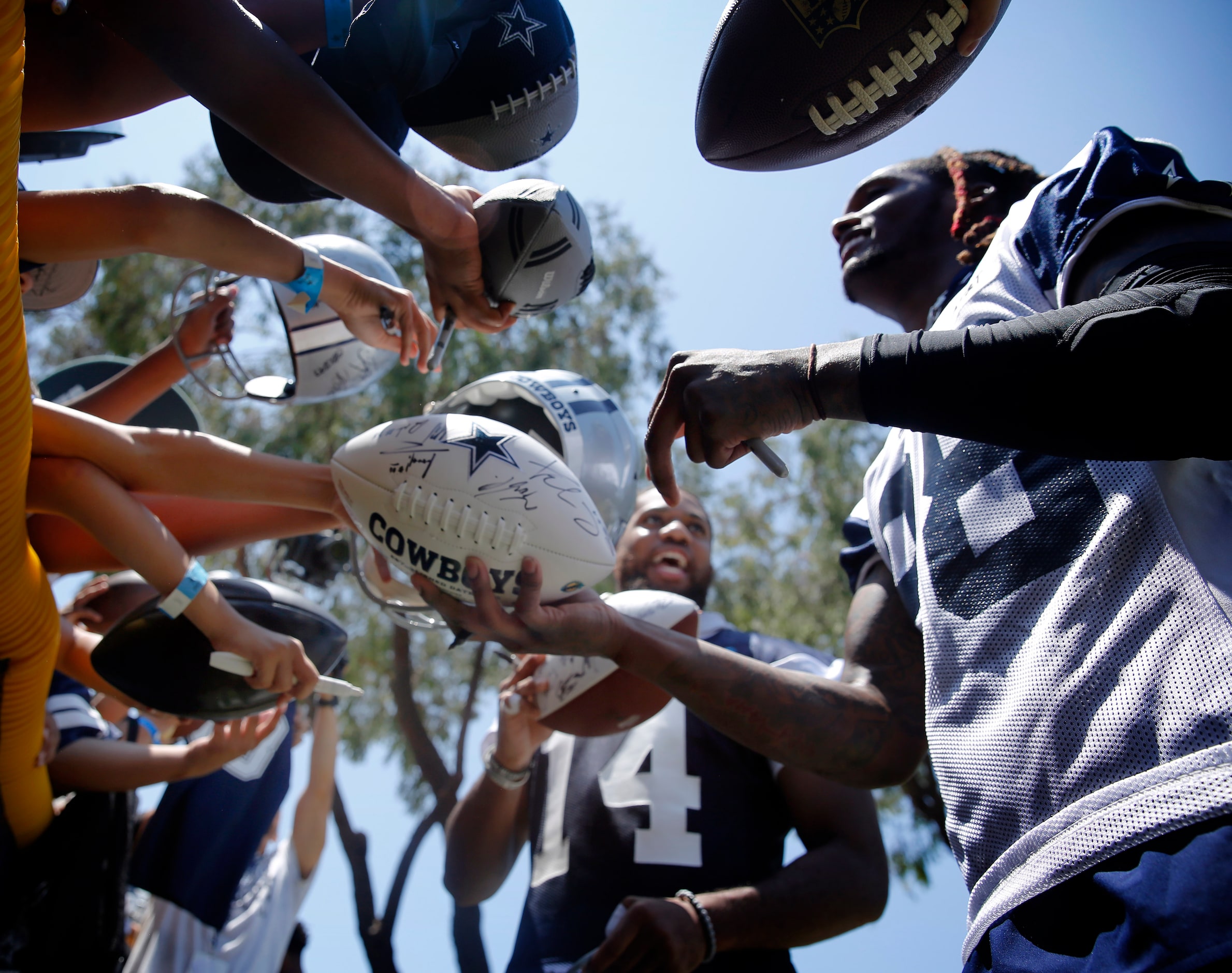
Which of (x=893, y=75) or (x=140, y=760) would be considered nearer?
(x=893, y=75)

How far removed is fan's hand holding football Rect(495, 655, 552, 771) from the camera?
2631mm

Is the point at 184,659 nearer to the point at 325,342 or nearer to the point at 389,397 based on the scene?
the point at 325,342

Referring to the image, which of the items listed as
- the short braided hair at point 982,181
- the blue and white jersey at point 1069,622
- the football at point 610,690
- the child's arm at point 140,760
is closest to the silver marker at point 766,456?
the blue and white jersey at point 1069,622

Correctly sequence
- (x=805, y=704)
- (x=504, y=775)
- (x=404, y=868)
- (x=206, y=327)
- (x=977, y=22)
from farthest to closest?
1. (x=404, y=868)
2. (x=206, y=327)
3. (x=504, y=775)
4. (x=805, y=704)
5. (x=977, y=22)

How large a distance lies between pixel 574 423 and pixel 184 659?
1260 millimetres

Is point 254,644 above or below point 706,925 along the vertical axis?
above

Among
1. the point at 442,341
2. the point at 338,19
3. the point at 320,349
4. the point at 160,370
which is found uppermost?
the point at 338,19

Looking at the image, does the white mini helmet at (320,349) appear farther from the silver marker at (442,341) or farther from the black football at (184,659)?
the black football at (184,659)

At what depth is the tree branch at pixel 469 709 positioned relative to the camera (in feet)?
25.3

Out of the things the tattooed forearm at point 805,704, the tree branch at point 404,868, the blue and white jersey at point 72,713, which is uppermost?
the blue and white jersey at point 72,713

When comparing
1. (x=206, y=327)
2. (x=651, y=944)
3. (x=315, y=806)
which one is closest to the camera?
(x=651, y=944)

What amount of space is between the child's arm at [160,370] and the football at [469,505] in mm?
1582

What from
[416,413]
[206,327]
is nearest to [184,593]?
[206,327]

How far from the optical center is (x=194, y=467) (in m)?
2.37
